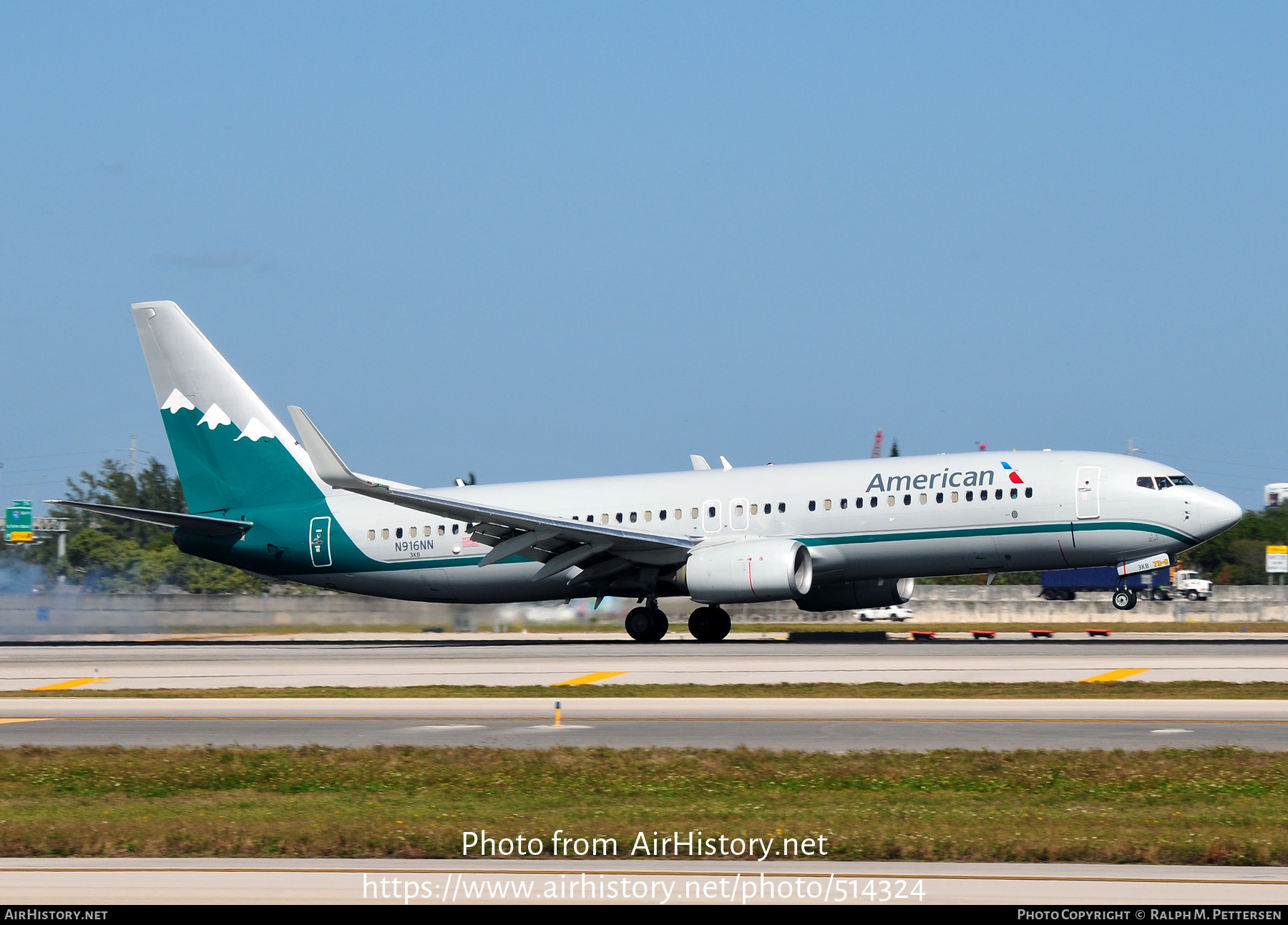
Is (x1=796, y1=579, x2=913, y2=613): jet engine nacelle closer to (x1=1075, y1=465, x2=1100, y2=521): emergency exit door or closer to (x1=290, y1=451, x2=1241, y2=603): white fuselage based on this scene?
(x1=290, y1=451, x2=1241, y2=603): white fuselage

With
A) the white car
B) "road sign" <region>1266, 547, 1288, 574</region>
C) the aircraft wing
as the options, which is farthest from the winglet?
"road sign" <region>1266, 547, 1288, 574</region>

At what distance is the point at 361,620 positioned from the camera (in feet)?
140

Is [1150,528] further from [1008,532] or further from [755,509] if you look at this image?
[755,509]

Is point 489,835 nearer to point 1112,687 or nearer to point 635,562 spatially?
point 1112,687

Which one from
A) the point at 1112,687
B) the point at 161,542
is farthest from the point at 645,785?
the point at 161,542

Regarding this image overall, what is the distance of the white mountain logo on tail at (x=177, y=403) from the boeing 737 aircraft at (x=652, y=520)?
0.06m

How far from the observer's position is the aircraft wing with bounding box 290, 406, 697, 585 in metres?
33.5

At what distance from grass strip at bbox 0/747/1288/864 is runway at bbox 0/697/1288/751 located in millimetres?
1283

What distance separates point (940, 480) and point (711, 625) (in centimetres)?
741

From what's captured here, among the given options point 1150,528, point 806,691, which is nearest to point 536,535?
point 806,691

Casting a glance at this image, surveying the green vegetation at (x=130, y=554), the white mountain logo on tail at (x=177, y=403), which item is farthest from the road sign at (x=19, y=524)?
the white mountain logo on tail at (x=177, y=403)

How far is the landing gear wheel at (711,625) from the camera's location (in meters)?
36.8

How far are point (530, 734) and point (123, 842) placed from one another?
300 inches

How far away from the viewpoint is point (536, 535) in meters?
35.1
